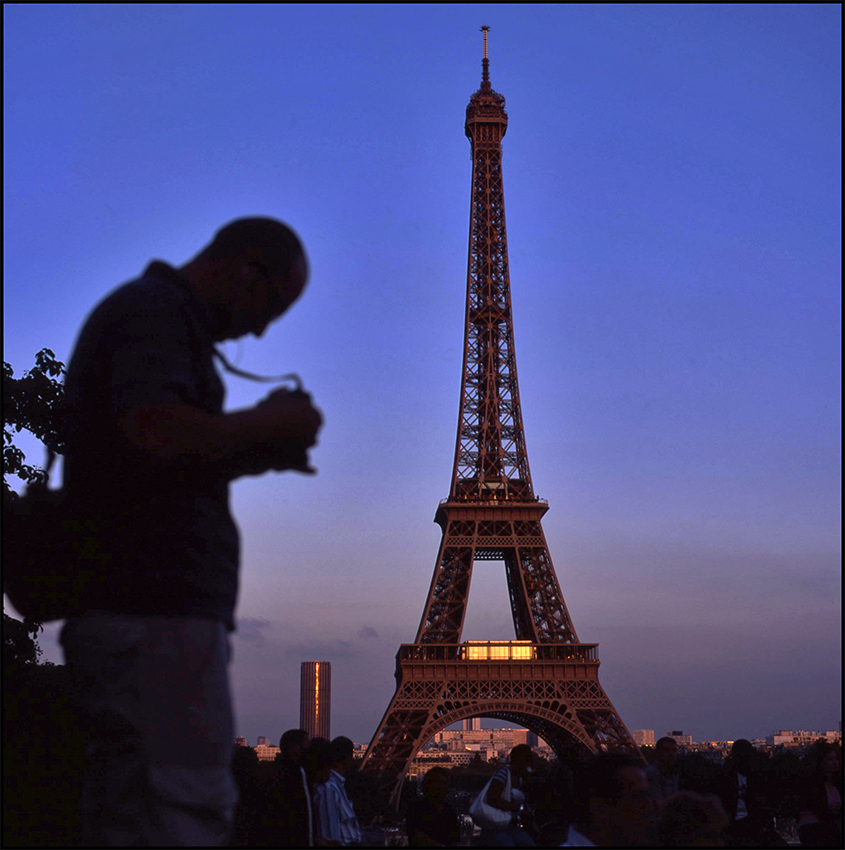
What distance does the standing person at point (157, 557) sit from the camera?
2281mm

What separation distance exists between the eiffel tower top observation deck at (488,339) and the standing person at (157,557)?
44.6 m

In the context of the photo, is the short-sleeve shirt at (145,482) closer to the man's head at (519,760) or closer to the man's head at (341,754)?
the man's head at (341,754)

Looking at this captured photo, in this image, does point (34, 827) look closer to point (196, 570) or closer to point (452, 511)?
point (196, 570)

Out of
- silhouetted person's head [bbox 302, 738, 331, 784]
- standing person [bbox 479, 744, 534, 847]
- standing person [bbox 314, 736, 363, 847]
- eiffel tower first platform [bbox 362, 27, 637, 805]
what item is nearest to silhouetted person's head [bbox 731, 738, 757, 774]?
standing person [bbox 479, 744, 534, 847]

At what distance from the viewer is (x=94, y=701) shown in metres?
2.33

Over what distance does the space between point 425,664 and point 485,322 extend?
18.5 m

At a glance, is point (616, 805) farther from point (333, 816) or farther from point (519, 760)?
point (519, 760)

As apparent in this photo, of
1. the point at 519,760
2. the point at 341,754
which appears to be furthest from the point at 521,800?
the point at 341,754

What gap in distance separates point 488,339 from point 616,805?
47.0 m

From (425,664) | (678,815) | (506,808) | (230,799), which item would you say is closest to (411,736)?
(425,664)

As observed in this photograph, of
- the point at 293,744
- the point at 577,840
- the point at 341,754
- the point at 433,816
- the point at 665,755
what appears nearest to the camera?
the point at 577,840

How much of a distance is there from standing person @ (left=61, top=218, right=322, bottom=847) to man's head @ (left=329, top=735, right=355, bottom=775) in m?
8.14

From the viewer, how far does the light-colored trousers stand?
226 centimetres

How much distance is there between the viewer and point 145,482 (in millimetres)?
2387
